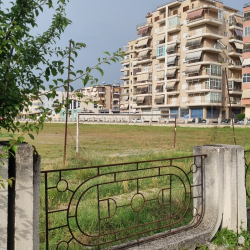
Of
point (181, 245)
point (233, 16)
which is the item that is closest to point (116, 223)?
point (181, 245)

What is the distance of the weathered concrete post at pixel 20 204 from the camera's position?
7.18 ft

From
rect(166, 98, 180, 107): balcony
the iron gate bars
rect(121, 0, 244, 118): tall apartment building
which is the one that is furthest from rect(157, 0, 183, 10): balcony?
the iron gate bars

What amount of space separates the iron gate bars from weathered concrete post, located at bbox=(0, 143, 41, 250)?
357mm

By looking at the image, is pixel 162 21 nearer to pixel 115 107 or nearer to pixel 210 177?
pixel 115 107

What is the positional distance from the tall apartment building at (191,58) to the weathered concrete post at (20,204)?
146ft

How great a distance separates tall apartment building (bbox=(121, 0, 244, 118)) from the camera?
49.2m

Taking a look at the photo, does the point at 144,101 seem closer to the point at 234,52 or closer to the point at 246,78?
the point at 234,52

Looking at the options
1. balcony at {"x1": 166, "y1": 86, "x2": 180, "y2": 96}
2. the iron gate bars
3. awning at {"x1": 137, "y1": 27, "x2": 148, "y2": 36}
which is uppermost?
awning at {"x1": 137, "y1": 27, "x2": 148, "y2": 36}

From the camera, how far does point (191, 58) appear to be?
50.2 meters

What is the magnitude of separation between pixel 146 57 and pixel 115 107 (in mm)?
33501

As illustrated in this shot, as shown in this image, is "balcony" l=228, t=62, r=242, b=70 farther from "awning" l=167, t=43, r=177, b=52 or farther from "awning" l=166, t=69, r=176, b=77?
"awning" l=167, t=43, r=177, b=52

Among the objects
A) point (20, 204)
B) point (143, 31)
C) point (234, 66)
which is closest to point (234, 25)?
point (234, 66)

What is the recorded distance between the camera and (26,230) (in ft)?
7.43

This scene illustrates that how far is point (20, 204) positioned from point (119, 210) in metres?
2.85
